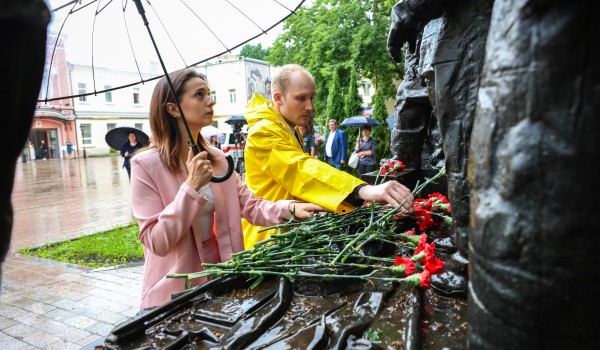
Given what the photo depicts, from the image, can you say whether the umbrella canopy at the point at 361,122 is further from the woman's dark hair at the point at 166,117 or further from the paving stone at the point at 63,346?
the woman's dark hair at the point at 166,117

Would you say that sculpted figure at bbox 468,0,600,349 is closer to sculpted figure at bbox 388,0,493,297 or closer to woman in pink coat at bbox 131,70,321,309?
sculpted figure at bbox 388,0,493,297

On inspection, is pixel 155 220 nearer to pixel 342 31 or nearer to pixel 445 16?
pixel 445 16

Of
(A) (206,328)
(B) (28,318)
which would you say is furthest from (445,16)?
(B) (28,318)

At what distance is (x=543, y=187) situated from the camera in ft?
2.56

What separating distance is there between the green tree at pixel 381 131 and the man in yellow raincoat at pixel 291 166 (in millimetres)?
10893

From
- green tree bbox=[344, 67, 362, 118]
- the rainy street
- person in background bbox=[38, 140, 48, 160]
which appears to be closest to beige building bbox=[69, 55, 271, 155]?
person in background bbox=[38, 140, 48, 160]

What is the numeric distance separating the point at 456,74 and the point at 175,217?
137 centimetres

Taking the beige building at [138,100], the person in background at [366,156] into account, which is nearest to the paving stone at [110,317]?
the person in background at [366,156]

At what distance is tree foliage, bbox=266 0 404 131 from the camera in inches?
658

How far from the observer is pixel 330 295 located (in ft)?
5.17

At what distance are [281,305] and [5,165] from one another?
3.24 ft

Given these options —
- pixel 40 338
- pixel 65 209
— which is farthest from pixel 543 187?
pixel 65 209

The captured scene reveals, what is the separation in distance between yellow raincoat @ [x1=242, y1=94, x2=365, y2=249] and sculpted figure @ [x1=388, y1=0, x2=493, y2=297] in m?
0.91

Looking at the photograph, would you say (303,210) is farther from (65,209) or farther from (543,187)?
(65,209)
